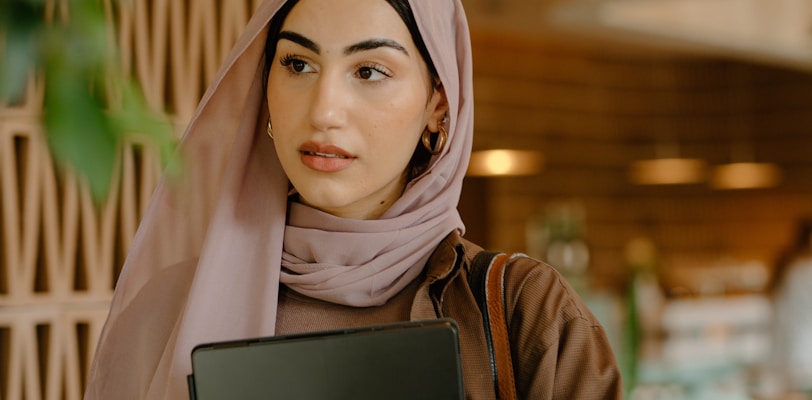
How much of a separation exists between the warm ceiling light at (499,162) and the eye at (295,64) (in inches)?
224

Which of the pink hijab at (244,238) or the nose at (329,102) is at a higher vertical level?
the nose at (329,102)

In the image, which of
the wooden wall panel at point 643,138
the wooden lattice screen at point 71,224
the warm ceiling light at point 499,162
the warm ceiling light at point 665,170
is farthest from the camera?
the warm ceiling light at point 665,170

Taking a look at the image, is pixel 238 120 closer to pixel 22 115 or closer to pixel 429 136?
pixel 429 136

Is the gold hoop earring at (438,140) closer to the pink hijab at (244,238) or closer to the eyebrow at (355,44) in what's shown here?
the pink hijab at (244,238)

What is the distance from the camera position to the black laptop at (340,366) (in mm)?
736

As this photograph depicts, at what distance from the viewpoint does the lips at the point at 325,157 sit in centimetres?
99

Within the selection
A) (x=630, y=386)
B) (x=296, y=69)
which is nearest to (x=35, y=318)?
(x=296, y=69)

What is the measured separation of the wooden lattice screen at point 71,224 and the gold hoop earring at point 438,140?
0.84 meters

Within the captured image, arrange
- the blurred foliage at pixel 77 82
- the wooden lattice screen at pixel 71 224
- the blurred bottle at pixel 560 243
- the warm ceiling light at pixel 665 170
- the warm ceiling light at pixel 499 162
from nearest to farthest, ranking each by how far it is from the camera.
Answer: the blurred foliage at pixel 77 82, the wooden lattice screen at pixel 71 224, the blurred bottle at pixel 560 243, the warm ceiling light at pixel 499 162, the warm ceiling light at pixel 665 170

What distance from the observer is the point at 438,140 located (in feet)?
3.57

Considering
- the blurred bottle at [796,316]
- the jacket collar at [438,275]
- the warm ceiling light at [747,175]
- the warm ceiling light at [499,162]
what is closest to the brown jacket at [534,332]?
the jacket collar at [438,275]

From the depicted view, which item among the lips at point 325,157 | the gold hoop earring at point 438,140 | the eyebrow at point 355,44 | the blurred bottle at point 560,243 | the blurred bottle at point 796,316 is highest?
the eyebrow at point 355,44

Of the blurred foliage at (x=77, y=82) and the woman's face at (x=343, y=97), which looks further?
the woman's face at (x=343, y=97)

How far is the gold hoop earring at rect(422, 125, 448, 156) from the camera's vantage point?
108cm
